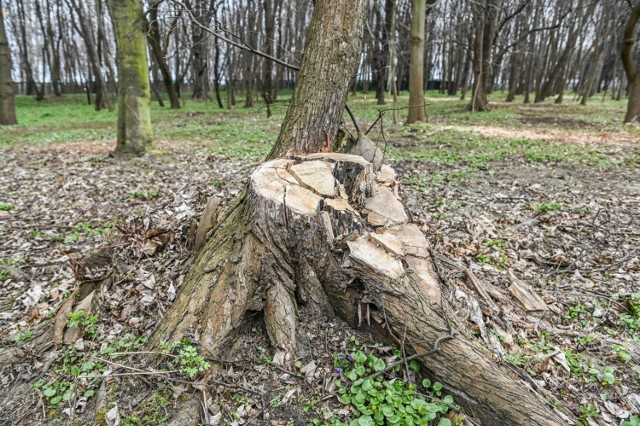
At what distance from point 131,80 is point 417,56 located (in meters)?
8.14

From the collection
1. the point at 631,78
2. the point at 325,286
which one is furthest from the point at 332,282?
the point at 631,78

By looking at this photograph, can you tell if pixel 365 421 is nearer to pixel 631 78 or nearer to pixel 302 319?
pixel 302 319

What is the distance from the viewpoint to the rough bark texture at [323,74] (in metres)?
2.99

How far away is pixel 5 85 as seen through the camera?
40.9ft

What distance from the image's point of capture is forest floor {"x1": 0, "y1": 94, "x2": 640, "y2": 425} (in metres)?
2.11

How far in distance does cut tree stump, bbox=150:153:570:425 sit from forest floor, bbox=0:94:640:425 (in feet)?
0.42

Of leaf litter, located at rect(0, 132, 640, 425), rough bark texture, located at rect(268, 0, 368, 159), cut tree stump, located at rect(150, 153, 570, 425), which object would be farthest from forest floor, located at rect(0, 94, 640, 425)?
rough bark texture, located at rect(268, 0, 368, 159)

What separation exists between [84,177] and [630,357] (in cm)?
726

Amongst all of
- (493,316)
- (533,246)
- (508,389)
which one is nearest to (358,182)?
(493,316)

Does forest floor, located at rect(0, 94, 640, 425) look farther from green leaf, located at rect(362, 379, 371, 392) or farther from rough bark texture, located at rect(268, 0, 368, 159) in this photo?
rough bark texture, located at rect(268, 0, 368, 159)

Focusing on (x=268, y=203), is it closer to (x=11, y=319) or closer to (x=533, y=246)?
(x=11, y=319)

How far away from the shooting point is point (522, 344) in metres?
2.56

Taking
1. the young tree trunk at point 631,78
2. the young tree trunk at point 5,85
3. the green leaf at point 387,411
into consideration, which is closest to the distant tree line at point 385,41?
the young tree trunk at point 631,78

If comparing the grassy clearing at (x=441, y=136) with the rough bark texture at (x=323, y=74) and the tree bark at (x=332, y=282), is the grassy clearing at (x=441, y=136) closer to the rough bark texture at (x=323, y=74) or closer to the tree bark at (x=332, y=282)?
the rough bark texture at (x=323, y=74)
